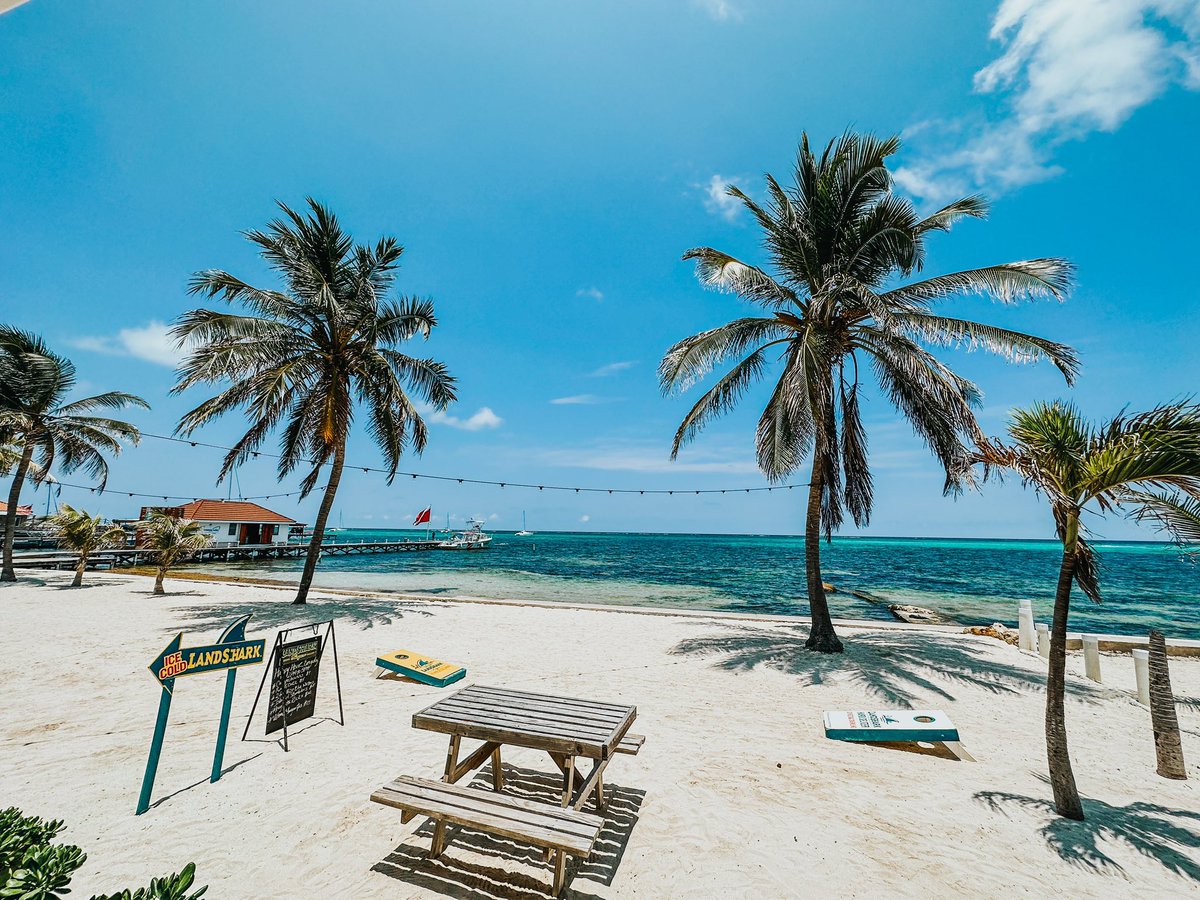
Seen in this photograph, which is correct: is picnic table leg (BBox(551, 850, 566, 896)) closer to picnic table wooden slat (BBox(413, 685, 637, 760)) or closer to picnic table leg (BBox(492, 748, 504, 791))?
picnic table wooden slat (BBox(413, 685, 637, 760))

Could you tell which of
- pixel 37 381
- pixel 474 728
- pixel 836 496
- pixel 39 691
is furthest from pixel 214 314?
pixel 836 496

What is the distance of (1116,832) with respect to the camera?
4.14 m

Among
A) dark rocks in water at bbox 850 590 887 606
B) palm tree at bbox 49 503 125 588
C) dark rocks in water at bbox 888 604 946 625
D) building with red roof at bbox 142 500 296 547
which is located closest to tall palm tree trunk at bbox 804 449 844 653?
dark rocks in water at bbox 888 604 946 625

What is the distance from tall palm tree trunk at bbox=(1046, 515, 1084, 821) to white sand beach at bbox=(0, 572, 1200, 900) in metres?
0.20

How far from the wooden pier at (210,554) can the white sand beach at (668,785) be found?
1584 centimetres

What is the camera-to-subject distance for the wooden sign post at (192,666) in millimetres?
4004

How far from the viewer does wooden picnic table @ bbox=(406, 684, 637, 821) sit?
12.3 feet

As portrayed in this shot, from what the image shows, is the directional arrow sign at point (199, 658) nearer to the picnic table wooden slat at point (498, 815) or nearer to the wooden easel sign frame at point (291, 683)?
the wooden easel sign frame at point (291, 683)

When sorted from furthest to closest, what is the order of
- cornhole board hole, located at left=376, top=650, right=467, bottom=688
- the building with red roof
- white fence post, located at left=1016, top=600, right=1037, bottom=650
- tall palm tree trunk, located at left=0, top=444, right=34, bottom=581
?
the building with red roof → tall palm tree trunk, located at left=0, top=444, right=34, bottom=581 → white fence post, located at left=1016, top=600, right=1037, bottom=650 → cornhole board hole, located at left=376, top=650, right=467, bottom=688

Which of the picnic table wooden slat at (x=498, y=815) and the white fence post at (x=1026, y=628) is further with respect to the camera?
the white fence post at (x=1026, y=628)

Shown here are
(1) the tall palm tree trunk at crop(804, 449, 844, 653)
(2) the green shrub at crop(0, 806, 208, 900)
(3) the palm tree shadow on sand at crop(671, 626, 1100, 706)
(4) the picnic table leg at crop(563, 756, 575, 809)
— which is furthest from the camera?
(1) the tall palm tree trunk at crop(804, 449, 844, 653)

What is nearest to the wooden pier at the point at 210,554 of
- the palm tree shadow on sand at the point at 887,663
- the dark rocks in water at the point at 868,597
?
the palm tree shadow on sand at the point at 887,663

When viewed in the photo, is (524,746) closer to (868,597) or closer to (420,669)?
(420,669)

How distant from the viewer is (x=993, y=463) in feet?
16.0
